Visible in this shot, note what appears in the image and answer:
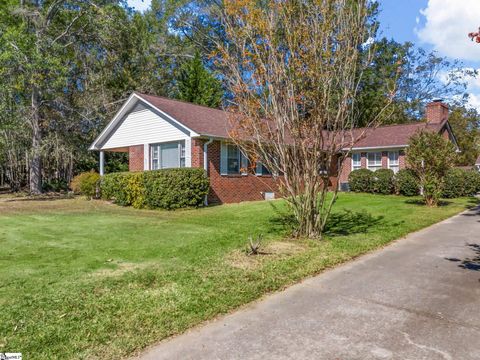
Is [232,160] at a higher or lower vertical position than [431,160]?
higher

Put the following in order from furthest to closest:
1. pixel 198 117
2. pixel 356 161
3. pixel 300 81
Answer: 1. pixel 356 161
2. pixel 198 117
3. pixel 300 81

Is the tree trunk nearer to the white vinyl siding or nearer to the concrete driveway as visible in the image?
the white vinyl siding

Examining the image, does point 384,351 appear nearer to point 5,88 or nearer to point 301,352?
point 301,352

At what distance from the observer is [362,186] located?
22203 millimetres

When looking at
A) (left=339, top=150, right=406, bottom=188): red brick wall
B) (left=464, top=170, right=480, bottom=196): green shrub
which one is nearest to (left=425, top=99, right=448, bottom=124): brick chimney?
(left=339, top=150, right=406, bottom=188): red brick wall

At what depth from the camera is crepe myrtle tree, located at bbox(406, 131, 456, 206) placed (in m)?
14.2

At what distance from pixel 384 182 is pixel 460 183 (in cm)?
369

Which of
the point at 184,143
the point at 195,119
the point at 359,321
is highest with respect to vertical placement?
the point at 195,119

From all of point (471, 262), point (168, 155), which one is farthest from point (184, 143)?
point (471, 262)

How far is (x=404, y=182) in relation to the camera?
19.9 meters

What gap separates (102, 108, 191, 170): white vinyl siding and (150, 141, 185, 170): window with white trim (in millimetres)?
251

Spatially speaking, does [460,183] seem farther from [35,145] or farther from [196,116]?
→ [35,145]

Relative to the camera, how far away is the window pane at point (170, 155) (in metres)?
17.4

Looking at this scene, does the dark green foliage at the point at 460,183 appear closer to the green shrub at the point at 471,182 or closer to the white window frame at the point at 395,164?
the green shrub at the point at 471,182
